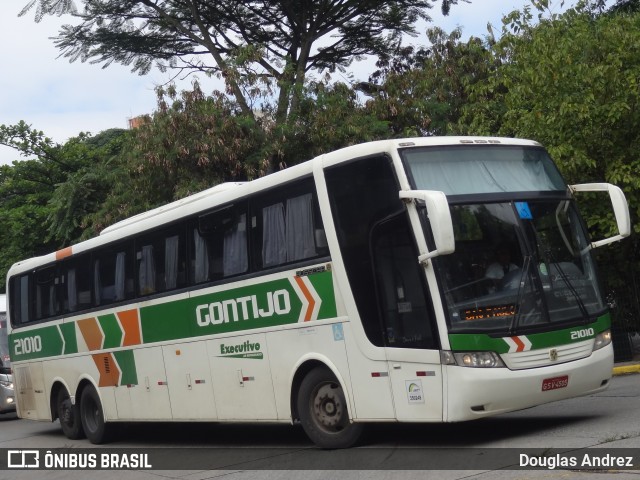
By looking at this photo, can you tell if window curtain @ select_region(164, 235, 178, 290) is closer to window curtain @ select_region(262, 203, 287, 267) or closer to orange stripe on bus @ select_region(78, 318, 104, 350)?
window curtain @ select_region(262, 203, 287, 267)

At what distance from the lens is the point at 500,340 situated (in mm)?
9703

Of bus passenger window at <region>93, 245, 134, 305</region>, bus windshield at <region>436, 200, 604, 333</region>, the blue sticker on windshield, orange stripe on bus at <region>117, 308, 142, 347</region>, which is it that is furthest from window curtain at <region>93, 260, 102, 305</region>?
the blue sticker on windshield

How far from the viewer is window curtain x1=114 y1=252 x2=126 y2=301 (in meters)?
15.2

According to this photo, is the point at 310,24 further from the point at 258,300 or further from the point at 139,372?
the point at 258,300

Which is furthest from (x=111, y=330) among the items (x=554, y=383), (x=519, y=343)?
(x=554, y=383)

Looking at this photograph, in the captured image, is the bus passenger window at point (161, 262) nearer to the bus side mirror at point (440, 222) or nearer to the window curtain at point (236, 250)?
the window curtain at point (236, 250)

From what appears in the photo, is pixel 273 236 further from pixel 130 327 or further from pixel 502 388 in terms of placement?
pixel 130 327

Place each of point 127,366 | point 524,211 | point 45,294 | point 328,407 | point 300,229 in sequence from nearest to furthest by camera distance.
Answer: point 524,211, point 328,407, point 300,229, point 127,366, point 45,294

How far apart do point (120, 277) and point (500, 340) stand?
24.4 feet

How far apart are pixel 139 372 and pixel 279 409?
3.77 meters

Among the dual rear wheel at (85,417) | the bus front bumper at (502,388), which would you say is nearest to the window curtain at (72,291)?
the dual rear wheel at (85,417)

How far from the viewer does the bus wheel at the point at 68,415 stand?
1698 centimetres

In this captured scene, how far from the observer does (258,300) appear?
12086 mm

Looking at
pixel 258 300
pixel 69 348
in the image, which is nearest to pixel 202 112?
pixel 69 348
